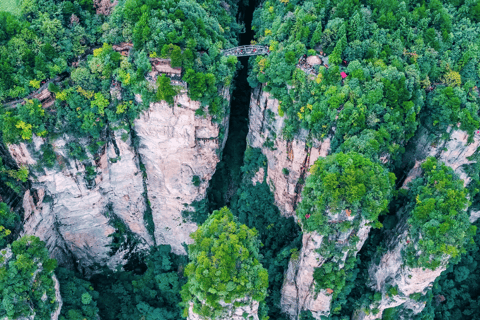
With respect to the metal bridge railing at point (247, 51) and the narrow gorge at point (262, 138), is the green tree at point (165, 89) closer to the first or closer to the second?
the narrow gorge at point (262, 138)

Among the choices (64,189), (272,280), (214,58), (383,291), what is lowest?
(272,280)

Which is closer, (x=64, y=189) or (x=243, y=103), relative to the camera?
(x=64, y=189)

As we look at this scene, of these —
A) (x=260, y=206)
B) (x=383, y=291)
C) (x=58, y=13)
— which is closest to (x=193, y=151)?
(x=260, y=206)

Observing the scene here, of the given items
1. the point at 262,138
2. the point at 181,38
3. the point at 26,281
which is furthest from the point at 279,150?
the point at 26,281

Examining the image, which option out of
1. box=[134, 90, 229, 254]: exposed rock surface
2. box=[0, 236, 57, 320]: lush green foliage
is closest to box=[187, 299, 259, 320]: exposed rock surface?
box=[0, 236, 57, 320]: lush green foliage

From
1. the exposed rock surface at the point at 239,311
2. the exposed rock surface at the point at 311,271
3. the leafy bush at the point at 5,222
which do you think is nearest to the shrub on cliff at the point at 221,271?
the exposed rock surface at the point at 239,311

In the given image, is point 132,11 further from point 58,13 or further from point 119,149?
A: point 119,149
